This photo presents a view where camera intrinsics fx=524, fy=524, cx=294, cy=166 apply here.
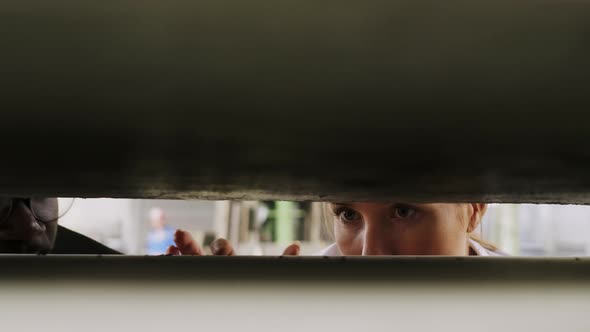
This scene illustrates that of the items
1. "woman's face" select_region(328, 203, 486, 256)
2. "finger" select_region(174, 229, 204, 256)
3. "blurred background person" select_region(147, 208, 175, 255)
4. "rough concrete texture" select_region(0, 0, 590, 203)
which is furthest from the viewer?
"blurred background person" select_region(147, 208, 175, 255)

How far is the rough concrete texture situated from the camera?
0.14 metres

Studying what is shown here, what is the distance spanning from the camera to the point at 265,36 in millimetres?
143

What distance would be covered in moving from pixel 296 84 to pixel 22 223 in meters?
0.58

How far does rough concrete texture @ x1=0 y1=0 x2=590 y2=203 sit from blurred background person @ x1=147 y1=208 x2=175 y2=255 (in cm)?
284

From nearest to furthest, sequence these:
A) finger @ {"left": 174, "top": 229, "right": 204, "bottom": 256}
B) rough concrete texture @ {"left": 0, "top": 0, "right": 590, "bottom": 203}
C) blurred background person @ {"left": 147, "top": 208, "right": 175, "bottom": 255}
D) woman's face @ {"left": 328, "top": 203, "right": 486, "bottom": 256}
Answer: rough concrete texture @ {"left": 0, "top": 0, "right": 590, "bottom": 203}, finger @ {"left": 174, "top": 229, "right": 204, "bottom": 256}, woman's face @ {"left": 328, "top": 203, "right": 486, "bottom": 256}, blurred background person @ {"left": 147, "top": 208, "right": 175, "bottom": 255}

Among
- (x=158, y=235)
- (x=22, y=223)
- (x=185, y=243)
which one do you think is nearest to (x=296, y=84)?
(x=185, y=243)

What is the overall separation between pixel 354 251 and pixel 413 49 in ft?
2.84

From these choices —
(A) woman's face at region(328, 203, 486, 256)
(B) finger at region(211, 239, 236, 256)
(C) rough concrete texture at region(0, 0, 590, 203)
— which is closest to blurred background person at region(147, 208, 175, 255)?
(A) woman's face at region(328, 203, 486, 256)

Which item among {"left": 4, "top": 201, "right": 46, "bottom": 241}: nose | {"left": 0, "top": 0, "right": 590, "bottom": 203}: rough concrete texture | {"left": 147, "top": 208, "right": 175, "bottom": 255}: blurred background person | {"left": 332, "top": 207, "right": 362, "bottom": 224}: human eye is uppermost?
{"left": 147, "top": 208, "right": 175, "bottom": 255}: blurred background person

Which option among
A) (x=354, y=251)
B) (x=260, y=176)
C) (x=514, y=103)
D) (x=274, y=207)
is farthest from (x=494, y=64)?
(x=274, y=207)

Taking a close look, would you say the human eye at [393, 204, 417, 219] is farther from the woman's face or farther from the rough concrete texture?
the rough concrete texture

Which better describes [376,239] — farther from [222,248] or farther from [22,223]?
[22,223]

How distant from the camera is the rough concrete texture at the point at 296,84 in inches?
5.4

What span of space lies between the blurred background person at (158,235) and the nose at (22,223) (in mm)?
2334
